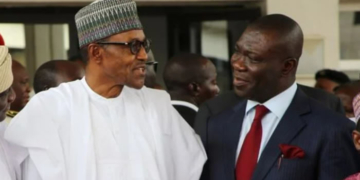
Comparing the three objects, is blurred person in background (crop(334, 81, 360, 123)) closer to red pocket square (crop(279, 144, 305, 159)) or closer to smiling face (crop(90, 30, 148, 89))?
red pocket square (crop(279, 144, 305, 159))

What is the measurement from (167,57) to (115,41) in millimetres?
5793

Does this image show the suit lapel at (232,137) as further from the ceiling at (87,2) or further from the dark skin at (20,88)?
the ceiling at (87,2)

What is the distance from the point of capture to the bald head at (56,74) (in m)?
7.36

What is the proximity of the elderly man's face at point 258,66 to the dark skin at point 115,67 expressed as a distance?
1.55ft

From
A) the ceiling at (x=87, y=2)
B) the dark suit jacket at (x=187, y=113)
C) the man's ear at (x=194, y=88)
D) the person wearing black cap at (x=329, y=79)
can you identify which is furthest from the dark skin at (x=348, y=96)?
the ceiling at (x=87, y=2)

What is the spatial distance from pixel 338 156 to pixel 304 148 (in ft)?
0.55

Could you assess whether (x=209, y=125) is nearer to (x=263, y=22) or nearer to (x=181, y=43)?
(x=263, y=22)

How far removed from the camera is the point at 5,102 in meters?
4.88

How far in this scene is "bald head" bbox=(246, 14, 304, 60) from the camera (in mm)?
4965

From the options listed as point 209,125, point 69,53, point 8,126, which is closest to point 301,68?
point 69,53

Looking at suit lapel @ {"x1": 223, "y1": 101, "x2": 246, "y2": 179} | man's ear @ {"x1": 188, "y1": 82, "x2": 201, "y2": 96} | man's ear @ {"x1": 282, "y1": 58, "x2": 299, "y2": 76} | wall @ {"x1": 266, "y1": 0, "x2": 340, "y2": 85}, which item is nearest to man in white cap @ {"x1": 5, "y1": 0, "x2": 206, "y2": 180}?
suit lapel @ {"x1": 223, "y1": 101, "x2": 246, "y2": 179}

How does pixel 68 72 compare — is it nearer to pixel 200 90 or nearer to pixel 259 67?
pixel 200 90

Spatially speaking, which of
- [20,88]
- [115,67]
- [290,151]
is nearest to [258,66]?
[290,151]

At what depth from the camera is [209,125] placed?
525 cm
